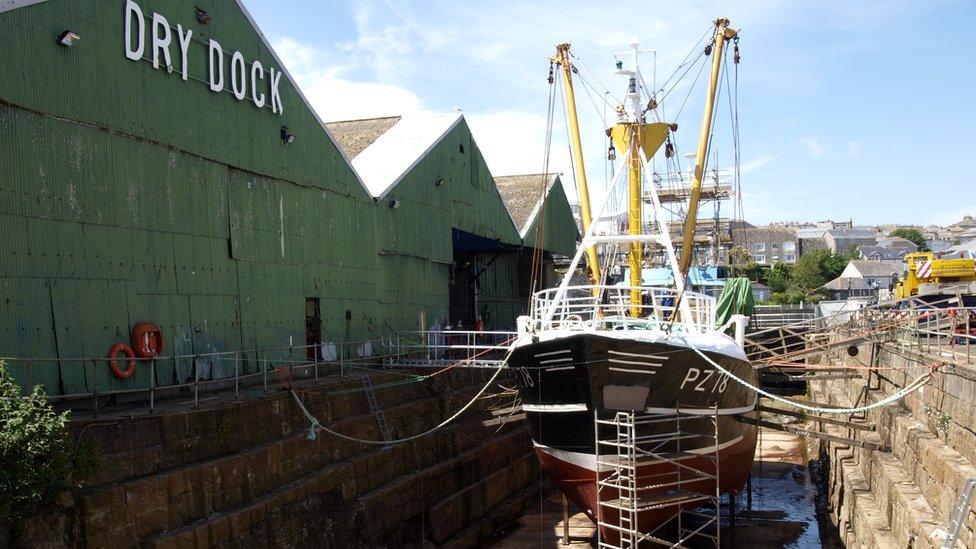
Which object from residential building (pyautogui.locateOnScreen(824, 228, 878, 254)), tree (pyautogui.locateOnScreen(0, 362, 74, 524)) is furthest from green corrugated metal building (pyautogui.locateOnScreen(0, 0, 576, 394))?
residential building (pyautogui.locateOnScreen(824, 228, 878, 254))

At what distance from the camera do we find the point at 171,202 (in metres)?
15.5

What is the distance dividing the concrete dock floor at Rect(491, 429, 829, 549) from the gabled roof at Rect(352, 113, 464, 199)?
10155mm

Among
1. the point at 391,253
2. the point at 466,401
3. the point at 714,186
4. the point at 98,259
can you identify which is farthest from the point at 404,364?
the point at 714,186

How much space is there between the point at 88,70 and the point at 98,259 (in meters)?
3.10

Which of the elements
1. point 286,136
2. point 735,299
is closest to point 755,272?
point 735,299

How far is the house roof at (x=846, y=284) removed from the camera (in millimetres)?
78688

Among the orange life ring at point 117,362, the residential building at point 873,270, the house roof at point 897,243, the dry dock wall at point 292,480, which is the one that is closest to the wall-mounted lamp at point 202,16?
the orange life ring at point 117,362

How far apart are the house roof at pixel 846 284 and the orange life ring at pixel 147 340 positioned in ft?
241

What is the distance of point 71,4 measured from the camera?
13047 mm

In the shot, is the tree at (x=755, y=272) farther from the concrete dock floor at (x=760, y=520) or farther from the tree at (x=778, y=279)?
the concrete dock floor at (x=760, y=520)

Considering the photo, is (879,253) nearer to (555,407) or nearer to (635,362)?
(555,407)

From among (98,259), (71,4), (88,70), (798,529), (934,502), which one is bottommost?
(798,529)

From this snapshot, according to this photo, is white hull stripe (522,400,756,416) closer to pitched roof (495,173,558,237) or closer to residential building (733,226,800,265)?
pitched roof (495,173,558,237)

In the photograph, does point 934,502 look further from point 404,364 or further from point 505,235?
point 505,235
